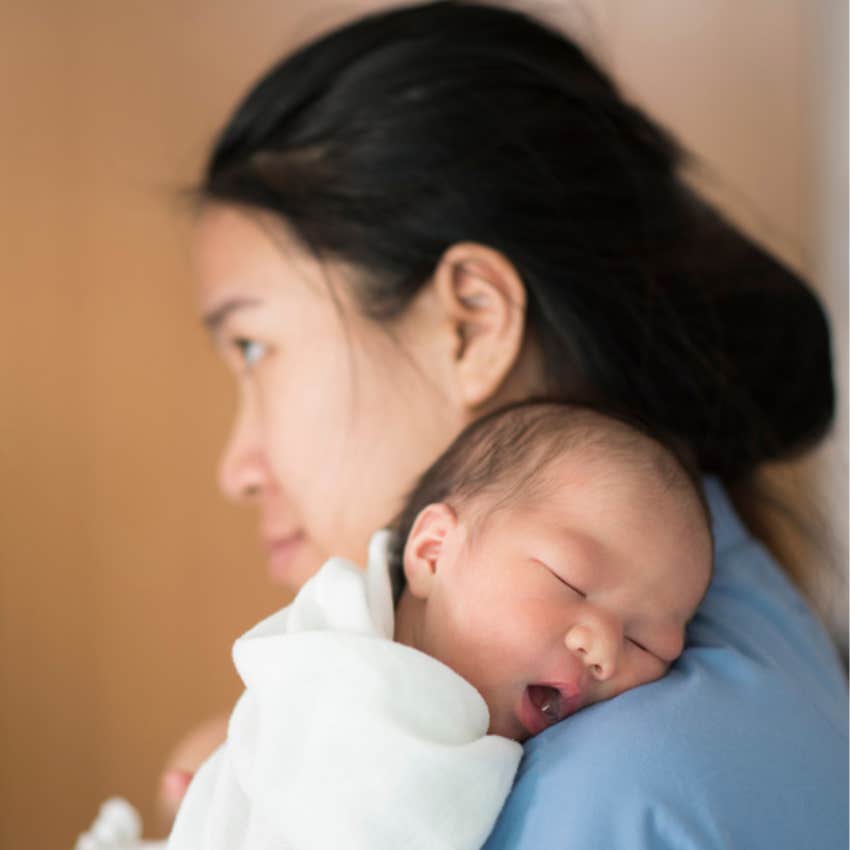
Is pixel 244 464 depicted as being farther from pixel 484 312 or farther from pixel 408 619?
pixel 408 619

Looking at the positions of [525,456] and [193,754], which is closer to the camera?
[525,456]

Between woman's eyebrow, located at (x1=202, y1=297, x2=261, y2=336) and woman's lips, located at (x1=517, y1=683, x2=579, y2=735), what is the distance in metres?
0.56

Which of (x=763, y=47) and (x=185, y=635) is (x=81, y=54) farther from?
(x=763, y=47)

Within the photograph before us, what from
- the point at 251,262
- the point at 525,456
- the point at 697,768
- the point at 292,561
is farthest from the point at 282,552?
the point at 697,768

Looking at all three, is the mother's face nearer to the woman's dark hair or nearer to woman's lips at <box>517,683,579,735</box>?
the woman's dark hair

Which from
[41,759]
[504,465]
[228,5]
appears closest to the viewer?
[504,465]

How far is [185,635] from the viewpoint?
1700 mm

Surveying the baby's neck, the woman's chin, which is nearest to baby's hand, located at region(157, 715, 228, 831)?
the woman's chin

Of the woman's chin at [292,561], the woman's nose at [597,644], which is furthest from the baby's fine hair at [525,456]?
the woman's chin at [292,561]

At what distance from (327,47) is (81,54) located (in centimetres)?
56

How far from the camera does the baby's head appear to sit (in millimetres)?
818

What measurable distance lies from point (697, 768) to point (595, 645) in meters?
0.10

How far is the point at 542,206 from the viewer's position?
47.0 inches

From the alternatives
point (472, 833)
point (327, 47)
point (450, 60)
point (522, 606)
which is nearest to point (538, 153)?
point (450, 60)
